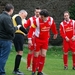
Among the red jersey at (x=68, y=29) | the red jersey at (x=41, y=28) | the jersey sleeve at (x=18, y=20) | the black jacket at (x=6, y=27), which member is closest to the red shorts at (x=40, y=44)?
the red jersey at (x=41, y=28)

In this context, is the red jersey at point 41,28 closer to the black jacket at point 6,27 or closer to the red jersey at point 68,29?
the black jacket at point 6,27

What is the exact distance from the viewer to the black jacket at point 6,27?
9.13 metres

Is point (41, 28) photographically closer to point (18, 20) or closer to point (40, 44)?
point (40, 44)

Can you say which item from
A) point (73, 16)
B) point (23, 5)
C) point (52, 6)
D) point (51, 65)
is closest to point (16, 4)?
point (23, 5)

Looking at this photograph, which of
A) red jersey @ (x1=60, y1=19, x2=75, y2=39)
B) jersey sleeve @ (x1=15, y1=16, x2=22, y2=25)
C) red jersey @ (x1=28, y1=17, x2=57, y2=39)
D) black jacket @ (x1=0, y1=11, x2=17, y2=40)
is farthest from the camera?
red jersey @ (x1=60, y1=19, x2=75, y2=39)

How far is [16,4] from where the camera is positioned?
70.1ft

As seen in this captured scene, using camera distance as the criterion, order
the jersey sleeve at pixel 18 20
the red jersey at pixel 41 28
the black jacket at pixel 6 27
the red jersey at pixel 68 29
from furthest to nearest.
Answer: the red jersey at pixel 68 29
the red jersey at pixel 41 28
the jersey sleeve at pixel 18 20
the black jacket at pixel 6 27

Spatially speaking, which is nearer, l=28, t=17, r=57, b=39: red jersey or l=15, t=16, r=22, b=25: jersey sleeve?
l=15, t=16, r=22, b=25: jersey sleeve

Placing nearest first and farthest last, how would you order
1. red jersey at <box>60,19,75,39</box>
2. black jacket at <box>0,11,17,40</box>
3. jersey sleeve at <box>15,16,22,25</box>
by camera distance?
black jacket at <box>0,11,17,40</box> → jersey sleeve at <box>15,16,22,25</box> → red jersey at <box>60,19,75,39</box>

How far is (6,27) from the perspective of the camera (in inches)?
360

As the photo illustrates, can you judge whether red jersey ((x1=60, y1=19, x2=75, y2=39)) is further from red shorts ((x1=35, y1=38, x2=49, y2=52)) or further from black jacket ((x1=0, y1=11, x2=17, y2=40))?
black jacket ((x1=0, y1=11, x2=17, y2=40))

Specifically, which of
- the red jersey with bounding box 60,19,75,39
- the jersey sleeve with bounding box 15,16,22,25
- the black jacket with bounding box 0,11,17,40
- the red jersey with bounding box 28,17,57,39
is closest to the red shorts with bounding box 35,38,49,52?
the red jersey with bounding box 28,17,57,39

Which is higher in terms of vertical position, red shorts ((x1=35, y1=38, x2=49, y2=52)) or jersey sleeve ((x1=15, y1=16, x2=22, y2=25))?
jersey sleeve ((x1=15, y1=16, x2=22, y2=25))

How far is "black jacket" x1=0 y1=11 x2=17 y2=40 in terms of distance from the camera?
9133 mm
